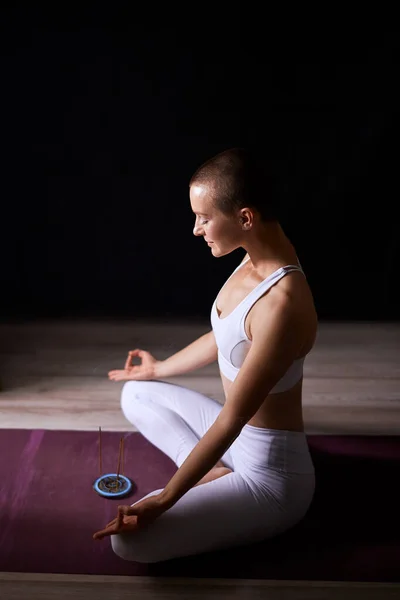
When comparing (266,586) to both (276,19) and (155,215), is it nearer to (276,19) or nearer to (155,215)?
(155,215)

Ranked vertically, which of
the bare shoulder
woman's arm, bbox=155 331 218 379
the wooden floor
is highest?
the bare shoulder

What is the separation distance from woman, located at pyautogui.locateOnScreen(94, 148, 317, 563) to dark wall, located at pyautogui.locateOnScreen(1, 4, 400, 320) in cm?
175

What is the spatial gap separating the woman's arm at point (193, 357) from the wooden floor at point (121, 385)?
1.51 ft

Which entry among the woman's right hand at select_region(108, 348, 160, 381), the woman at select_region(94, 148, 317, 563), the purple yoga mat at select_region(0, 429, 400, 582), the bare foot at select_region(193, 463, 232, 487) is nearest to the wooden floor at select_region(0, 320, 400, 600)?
the purple yoga mat at select_region(0, 429, 400, 582)

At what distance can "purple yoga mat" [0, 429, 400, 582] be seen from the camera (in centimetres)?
Answer: 183

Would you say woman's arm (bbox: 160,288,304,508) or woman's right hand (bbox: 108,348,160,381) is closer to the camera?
woman's arm (bbox: 160,288,304,508)

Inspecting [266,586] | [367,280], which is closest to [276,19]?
[367,280]

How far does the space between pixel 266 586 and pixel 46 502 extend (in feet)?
2.45

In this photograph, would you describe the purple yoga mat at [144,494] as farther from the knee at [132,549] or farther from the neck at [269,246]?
the neck at [269,246]

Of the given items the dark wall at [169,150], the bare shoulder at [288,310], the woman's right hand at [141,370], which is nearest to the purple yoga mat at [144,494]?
the woman's right hand at [141,370]

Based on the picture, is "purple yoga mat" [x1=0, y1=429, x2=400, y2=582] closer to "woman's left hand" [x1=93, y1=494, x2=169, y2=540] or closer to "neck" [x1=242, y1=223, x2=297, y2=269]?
"woman's left hand" [x1=93, y1=494, x2=169, y2=540]

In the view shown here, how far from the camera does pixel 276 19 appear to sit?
3328mm

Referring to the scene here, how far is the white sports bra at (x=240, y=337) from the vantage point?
1.73 metres

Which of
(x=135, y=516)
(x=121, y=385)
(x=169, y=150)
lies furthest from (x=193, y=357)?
(x=169, y=150)
